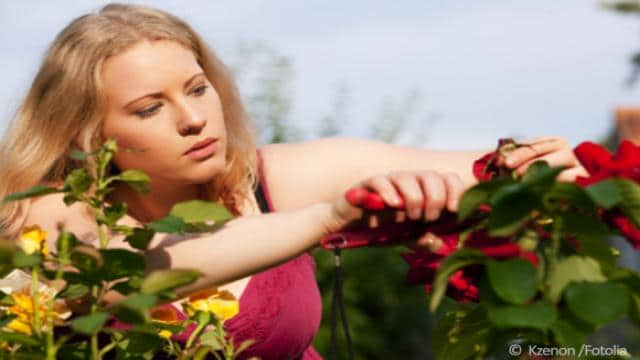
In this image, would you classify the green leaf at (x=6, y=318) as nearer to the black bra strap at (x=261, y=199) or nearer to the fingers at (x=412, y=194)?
the fingers at (x=412, y=194)

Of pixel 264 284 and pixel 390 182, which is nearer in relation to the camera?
pixel 390 182

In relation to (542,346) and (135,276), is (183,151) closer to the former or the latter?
(135,276)

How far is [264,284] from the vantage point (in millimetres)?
2574

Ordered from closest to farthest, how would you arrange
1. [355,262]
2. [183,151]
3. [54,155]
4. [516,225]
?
1. [516,225]
2. [183,151]
3. [54,155]
4. [355,262]

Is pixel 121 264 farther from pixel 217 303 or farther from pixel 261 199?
pixel 261 199

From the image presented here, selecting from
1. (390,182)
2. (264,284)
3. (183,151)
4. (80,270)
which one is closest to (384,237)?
(390,182)

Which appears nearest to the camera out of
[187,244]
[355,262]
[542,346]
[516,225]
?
[516,225]

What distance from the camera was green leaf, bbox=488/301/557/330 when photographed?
1247 millimetres

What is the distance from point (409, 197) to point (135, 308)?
361 mm

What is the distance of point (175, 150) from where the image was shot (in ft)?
7.09

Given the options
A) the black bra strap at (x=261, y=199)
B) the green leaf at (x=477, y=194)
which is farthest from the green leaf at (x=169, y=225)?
the black bra strap at (x=261, y=199)

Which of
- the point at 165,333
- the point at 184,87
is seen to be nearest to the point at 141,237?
the point at 165,333

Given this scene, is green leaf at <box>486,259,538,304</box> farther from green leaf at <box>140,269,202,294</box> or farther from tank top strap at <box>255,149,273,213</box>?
tank top strap at <box>255,149,273,213</box>

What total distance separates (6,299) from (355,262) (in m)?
5.20
